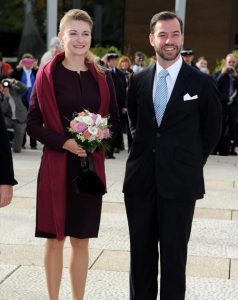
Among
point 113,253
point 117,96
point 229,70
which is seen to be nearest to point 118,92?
point 117,96

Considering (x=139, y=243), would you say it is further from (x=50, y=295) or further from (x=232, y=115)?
(x=232, y=115)

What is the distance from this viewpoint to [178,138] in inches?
147

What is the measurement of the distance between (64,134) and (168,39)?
948 mm

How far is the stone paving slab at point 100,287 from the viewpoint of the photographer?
4543mm

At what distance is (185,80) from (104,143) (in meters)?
0.69

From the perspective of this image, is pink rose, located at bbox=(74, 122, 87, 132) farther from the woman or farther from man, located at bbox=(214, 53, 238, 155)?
man, located at bbox=(214, 53, 238, 155)

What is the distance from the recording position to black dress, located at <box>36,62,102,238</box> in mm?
4004

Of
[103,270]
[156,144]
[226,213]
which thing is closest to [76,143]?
[156,144]

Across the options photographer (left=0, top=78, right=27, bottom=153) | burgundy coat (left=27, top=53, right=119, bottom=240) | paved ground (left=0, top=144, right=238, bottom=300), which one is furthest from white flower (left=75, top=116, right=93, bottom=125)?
photographer (left=0, top=78, right=27, bottom=153)

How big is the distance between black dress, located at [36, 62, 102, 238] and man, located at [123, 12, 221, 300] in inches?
11.4

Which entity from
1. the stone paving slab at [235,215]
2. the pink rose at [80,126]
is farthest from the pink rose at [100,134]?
the stone paving slab at [235,215]

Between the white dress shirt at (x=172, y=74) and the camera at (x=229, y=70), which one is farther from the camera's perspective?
the camera at (x=229, y=70)

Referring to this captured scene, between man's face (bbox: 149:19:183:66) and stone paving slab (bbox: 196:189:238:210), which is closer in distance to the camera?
man's face (bbox: 149:19:183:66)

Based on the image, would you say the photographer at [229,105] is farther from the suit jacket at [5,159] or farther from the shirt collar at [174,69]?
the suit jacket at [5,159]
